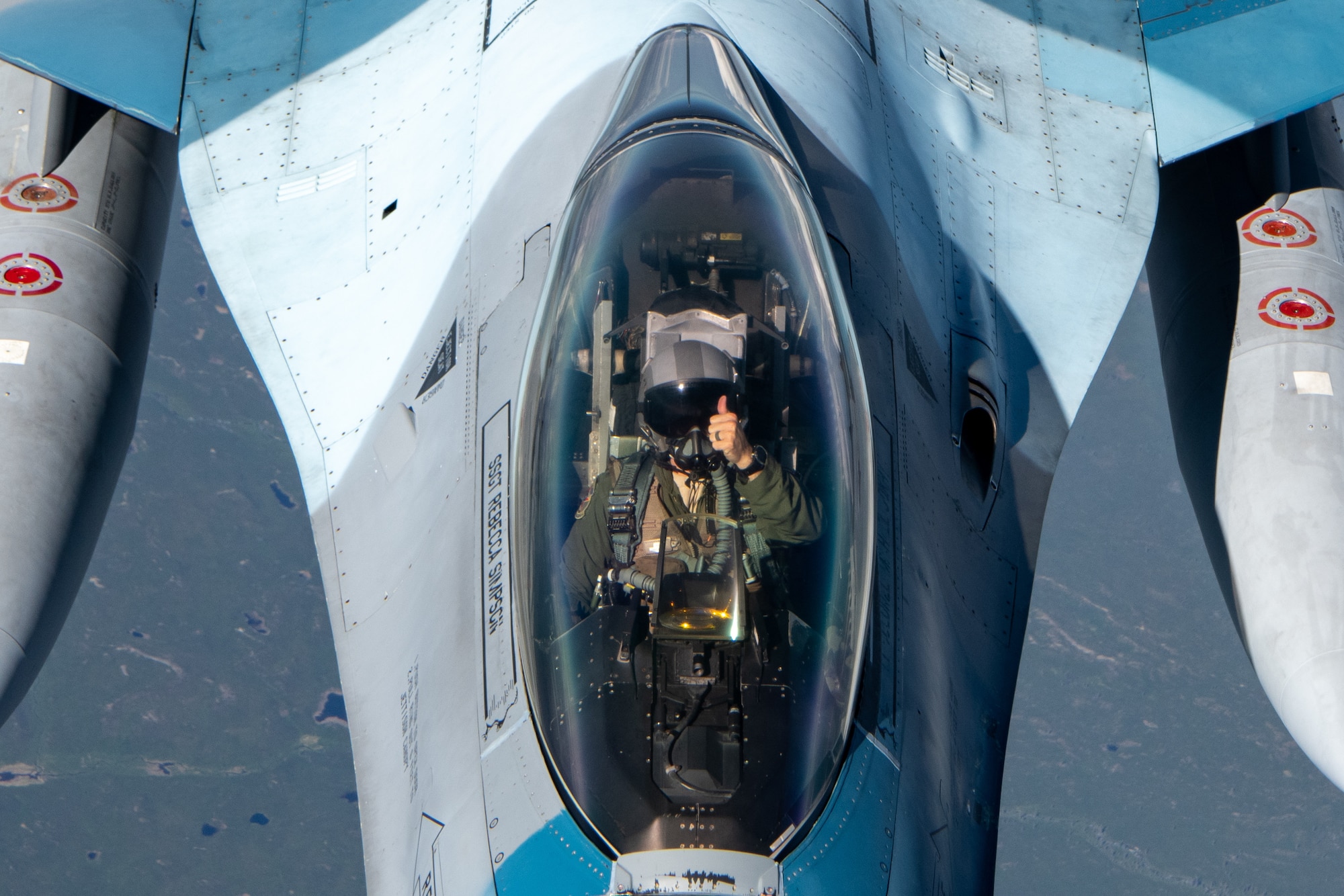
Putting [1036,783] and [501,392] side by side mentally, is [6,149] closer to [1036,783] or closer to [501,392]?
[501,392]

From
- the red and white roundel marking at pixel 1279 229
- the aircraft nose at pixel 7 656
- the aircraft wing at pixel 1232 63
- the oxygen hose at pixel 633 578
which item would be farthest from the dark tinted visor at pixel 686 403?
the red and white roundel marking at pixel 1279 229

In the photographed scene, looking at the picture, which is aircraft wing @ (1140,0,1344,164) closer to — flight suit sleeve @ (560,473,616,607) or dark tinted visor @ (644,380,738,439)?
dark tinted visor @ (644,380,738,439)

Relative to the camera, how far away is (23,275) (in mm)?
8047

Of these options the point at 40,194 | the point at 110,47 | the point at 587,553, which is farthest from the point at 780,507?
the point at 40,194

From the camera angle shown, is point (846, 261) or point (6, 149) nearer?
point (846, 261)

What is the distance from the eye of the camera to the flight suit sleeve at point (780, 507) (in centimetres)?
448

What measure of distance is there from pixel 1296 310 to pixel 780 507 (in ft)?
18.8

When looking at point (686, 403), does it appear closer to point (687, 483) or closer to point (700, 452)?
point (700, 452)

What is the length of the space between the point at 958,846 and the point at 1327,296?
556cm

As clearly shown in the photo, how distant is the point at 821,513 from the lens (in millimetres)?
4613

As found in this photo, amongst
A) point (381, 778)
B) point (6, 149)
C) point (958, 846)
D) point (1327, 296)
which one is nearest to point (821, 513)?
point (958, 846)

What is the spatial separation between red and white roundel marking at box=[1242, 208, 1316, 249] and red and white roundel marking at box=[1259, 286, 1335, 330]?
44cm

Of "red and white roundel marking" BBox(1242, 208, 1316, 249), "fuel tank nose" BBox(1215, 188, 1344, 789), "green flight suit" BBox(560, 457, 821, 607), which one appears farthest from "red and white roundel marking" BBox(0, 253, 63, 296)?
"red and white roundel marking" BBox(1242, 208, 1316, 249)

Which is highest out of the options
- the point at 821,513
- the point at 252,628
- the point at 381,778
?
the point at 252,628
